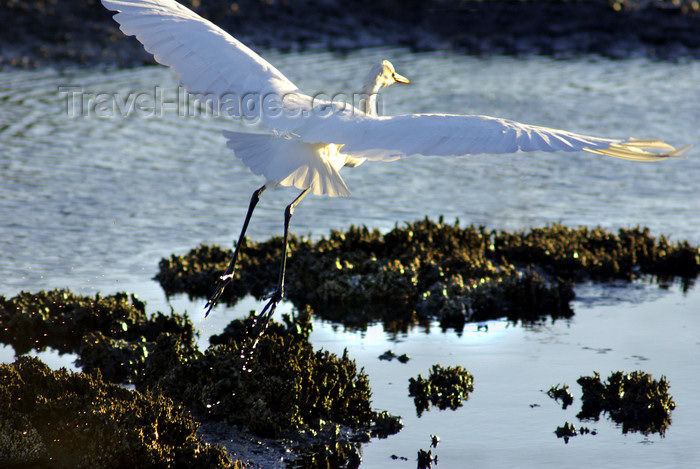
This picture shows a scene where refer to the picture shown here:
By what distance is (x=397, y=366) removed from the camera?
7.73 m

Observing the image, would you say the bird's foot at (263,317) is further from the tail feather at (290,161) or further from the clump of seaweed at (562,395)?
the clump of seaweed at (562,395)

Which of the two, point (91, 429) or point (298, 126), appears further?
point (298, 126)

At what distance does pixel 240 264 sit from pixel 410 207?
378 cm

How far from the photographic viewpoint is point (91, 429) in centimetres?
541

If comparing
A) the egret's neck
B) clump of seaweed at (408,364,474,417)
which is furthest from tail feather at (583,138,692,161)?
the egret's neck

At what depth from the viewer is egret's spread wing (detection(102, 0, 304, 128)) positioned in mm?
6715

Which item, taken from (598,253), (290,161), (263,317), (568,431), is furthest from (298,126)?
(598,253)

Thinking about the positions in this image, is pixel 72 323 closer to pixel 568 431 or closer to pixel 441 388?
pixel 441 388

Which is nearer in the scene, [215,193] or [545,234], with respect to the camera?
[545,234]

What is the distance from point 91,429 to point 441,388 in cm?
281

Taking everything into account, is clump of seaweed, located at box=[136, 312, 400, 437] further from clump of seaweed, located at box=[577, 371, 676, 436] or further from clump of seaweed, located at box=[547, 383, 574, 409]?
clump of seaweed, located at box=[577, 371, 676, 436]

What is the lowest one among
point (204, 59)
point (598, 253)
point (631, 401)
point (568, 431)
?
point (568, 431)

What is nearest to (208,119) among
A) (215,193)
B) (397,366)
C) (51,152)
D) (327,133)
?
(51,152)

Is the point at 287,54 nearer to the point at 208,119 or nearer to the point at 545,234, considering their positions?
the point at 208,119
